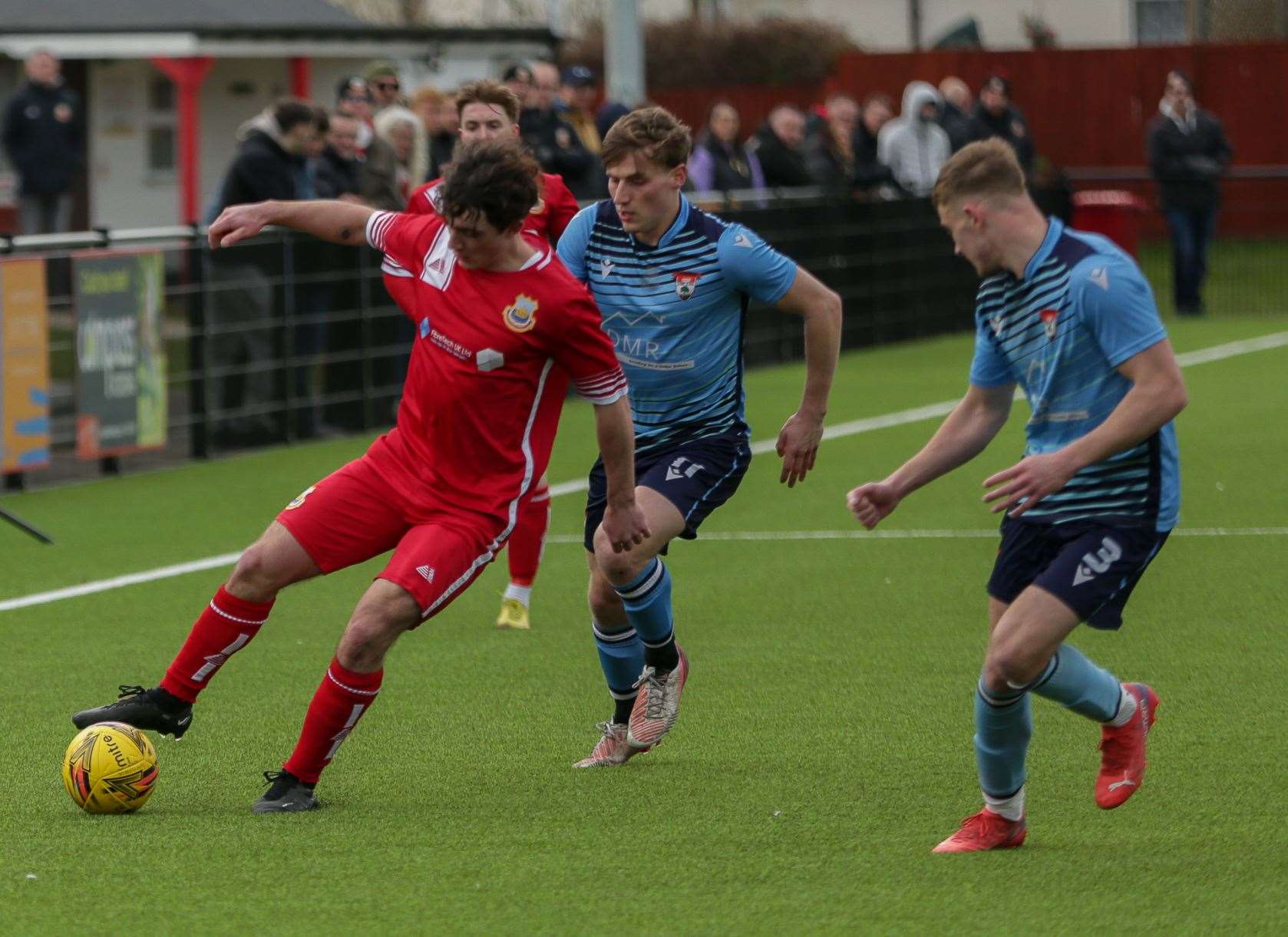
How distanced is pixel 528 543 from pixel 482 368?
9.87 ft

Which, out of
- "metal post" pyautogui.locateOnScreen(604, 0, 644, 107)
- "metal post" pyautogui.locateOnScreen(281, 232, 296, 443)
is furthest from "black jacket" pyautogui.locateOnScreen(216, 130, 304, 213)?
"metal post" pyautogui.locateOnScreen(604, 0, 644, 107)

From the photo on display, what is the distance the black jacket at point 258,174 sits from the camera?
14.2 meters

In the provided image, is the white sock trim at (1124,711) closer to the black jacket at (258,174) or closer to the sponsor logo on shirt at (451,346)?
the sponsor logo on shirt at (451,346)

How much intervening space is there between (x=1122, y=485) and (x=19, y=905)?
9.64 feet

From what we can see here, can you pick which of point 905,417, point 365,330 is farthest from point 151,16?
point 905,417

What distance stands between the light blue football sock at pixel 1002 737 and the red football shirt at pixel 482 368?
134 cm

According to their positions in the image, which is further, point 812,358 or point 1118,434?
point 812,358

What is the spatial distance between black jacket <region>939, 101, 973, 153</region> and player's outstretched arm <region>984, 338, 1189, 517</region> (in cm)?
1778

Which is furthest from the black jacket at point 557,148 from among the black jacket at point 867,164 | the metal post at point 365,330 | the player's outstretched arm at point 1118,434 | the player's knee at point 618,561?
the player's outstretched arm at point 1118,434

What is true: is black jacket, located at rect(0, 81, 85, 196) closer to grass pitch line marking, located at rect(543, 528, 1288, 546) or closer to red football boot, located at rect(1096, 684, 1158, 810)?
grass pitch line marking, located at rect(543, 528, 1288, 546)

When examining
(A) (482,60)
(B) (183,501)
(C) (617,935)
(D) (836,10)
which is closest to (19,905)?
(C) (617,935)

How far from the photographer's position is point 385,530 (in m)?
6.36

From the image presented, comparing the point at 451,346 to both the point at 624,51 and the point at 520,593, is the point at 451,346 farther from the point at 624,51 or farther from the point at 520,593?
the point at 624,51

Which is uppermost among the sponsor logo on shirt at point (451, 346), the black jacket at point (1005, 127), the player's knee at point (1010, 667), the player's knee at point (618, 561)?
the black jacket at point (1005, 127)
